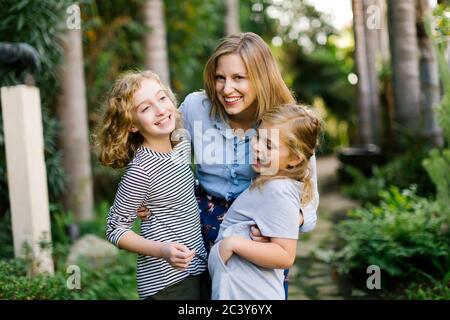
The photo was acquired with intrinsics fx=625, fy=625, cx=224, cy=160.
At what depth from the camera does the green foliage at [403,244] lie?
4098 mm

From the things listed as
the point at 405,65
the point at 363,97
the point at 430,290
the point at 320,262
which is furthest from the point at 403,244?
the point at 363,97

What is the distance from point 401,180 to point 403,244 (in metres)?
2.13

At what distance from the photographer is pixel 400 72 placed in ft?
23.9

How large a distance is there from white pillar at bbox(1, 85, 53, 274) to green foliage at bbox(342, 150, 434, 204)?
3266 millimetres

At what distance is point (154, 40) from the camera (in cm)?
754

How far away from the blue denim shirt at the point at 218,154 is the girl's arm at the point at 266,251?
1.09ft

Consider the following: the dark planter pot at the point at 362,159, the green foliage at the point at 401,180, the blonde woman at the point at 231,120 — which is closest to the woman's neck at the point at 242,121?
the blonde woman at the point at 231,120

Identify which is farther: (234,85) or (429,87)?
(429,87)

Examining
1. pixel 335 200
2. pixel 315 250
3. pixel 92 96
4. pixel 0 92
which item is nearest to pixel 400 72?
pixel 335 200

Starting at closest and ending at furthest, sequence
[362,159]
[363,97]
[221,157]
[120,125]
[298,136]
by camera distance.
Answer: [298,136], [120,125], [221,157], [362,159], [363,97]

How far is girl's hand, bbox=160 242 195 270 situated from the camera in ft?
6.70

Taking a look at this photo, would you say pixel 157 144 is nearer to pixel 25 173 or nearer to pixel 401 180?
pixel 25 173

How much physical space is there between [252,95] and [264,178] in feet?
1.31

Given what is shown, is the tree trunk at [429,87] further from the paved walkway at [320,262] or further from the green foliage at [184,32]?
the green foliage at [184,32]
